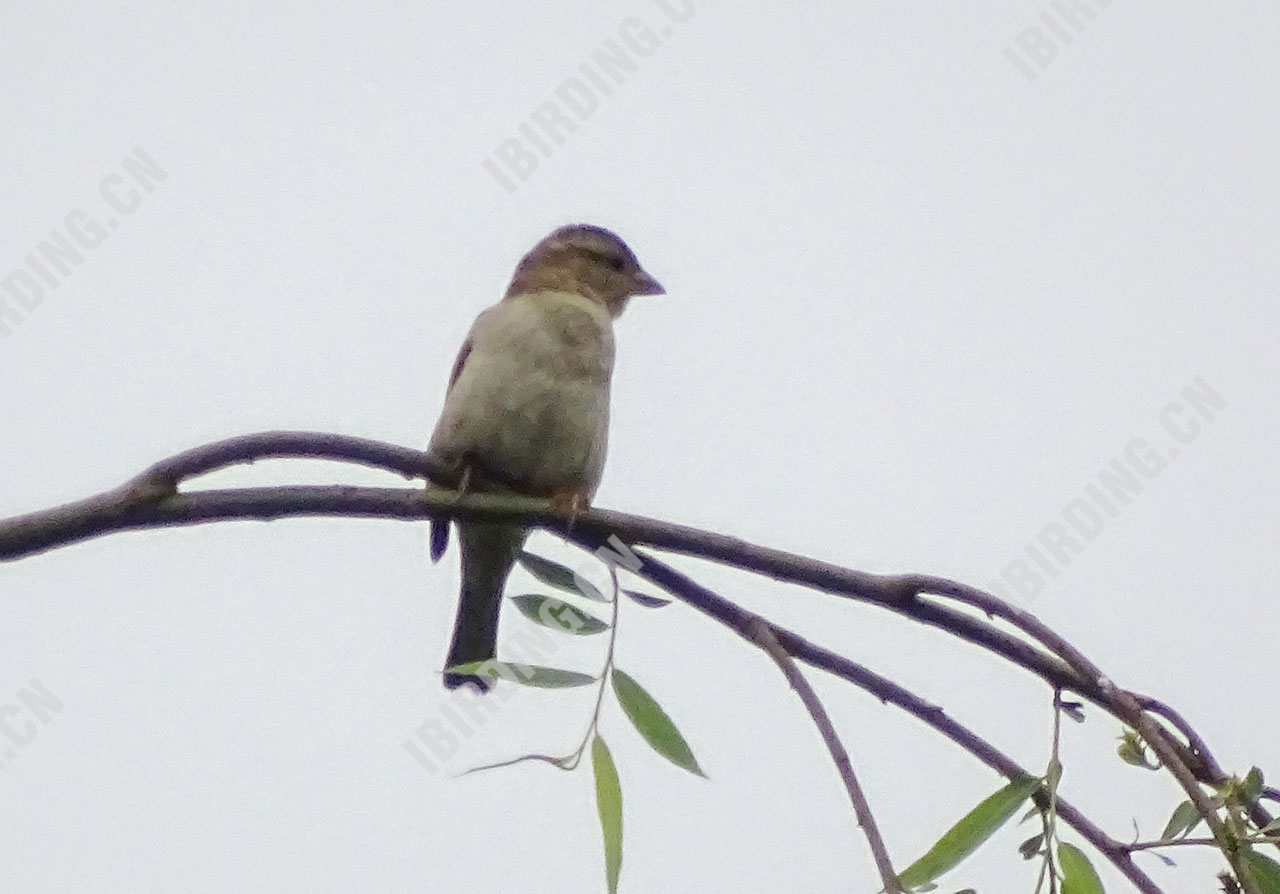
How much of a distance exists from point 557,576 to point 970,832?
2.48 feet

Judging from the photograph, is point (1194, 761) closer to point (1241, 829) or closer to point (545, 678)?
point (1241, 829)

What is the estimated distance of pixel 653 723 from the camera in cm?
194

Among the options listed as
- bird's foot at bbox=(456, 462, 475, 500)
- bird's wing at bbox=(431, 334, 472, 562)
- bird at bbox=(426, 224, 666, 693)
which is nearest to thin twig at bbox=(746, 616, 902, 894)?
bird's foot at bbox=(456, 462, 475, 500)

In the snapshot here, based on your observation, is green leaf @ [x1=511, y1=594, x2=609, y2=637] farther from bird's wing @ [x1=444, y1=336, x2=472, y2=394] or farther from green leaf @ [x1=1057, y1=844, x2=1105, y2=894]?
bird's wing @ [x1=444, y1=336, x2=472, y2=394]

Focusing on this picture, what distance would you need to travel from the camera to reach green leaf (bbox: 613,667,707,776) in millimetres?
1911

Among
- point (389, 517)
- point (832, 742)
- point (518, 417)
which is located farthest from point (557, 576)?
point (518, 417)

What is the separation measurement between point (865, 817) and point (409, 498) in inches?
32.0

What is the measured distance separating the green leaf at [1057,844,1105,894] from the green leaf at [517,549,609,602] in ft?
2.47

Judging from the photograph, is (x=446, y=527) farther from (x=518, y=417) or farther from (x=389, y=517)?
(x=389, y=517)

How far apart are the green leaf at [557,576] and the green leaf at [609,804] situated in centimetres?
31

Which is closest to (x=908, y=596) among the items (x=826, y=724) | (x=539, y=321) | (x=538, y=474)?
(x=826, y=724)

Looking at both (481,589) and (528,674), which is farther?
(481,589)

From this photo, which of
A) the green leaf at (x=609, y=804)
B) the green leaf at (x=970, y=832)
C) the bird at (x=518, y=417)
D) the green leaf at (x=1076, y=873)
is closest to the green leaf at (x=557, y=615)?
the green leaf at (x=609, y=804)

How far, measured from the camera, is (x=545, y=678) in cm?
202
